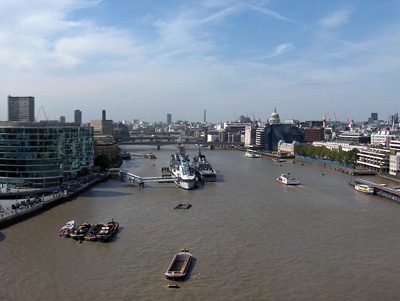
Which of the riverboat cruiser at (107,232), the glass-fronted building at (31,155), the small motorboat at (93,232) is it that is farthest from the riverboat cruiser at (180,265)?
the glass-fronted building at (31,155)

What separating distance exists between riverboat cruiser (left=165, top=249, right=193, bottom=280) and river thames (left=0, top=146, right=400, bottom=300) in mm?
233

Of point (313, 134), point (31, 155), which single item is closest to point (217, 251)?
point (31, 155)

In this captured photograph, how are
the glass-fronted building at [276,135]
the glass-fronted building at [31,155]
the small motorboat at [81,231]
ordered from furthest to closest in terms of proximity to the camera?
1. the glass-fronted building at [276,135]
2. the glass-fronted building at [31,155]
3. the small motorboat at [81,231]

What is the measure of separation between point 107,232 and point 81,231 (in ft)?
3.18

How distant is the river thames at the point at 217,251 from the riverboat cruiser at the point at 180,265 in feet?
0.77

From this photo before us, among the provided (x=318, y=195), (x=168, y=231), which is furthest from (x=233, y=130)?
(x=168, y=231)

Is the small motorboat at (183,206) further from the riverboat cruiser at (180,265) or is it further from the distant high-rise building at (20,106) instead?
the distant high-rise building at (20,106)

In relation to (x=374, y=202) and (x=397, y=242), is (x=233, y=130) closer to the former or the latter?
(x=374, y=202)

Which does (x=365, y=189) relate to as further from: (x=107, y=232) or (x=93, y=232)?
(x=93, y=232)

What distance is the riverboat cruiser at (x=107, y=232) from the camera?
12.5m

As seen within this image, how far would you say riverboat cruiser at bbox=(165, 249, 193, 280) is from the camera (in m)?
9.59

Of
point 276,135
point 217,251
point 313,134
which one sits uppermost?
point 313,134

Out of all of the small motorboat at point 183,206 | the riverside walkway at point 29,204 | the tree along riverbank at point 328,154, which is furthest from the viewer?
the tree along riverbank at point 328,154

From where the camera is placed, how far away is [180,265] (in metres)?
10.3
